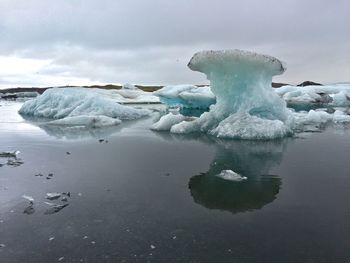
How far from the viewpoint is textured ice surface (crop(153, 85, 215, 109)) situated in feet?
86.8

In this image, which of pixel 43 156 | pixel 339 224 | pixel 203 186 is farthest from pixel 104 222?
pixel 43 156

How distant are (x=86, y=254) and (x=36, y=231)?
3.33 ft

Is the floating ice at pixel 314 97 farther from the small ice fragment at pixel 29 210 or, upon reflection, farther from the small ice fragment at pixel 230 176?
the small ice fragment at pixel 29 210

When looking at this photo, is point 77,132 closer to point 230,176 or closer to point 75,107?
point 75,107

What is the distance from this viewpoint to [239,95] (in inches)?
565

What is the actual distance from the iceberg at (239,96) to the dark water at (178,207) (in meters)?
2.69

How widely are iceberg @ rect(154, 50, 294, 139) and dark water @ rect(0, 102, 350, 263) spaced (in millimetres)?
2690

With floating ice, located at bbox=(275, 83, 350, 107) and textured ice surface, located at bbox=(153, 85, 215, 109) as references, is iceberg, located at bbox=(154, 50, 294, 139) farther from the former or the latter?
floating ice, located at bbox=(275, 83, 350, 107)

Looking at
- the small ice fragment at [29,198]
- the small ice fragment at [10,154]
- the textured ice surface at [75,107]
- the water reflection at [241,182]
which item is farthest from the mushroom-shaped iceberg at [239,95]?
the small ice fragment at [29,198]

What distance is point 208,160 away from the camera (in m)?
9.23

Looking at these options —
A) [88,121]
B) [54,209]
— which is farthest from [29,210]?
[88,121]

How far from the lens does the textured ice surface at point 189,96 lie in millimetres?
26469

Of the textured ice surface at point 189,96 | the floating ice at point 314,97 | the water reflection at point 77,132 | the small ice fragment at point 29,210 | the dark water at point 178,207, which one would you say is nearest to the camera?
the dark water at point 178,207

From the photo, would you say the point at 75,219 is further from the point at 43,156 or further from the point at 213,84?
the point at 213,84
